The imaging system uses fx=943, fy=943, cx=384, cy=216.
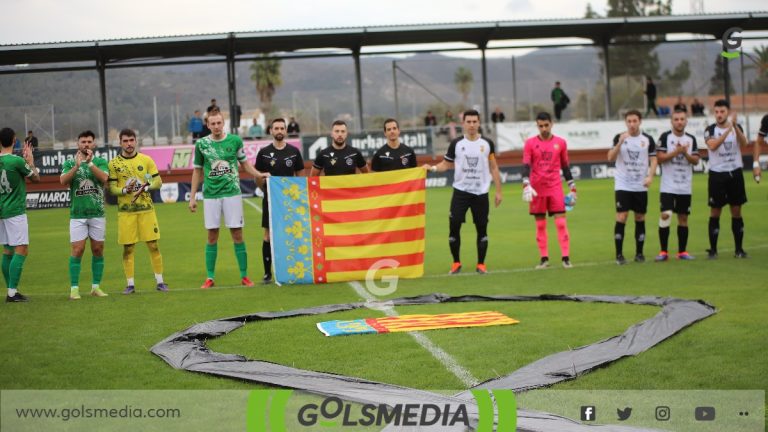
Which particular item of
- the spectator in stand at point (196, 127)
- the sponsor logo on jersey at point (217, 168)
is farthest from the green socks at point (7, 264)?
the spectator in stand at point (196, 127)

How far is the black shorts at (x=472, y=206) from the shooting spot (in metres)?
13.0

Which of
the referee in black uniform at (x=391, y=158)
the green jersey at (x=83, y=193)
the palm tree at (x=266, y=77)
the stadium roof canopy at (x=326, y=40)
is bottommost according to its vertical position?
the green jersey at (x=83, y=193)

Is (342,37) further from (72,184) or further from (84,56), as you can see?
(72,184)

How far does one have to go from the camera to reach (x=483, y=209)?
513 inches

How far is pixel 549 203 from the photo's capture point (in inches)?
520

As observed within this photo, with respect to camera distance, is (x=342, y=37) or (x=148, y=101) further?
(x=148, y=101)

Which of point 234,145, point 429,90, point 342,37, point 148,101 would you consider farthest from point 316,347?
point 429,90

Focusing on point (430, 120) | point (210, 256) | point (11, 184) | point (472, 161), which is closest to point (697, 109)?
point (430, 120)

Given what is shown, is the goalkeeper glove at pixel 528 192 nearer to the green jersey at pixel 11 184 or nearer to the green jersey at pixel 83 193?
the green jersey at pixel 83 193

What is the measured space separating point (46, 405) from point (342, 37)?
30.3 metres

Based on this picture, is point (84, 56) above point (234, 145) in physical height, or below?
above

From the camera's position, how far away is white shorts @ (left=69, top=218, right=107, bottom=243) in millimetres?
11578

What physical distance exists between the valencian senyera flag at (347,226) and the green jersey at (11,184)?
308 cm

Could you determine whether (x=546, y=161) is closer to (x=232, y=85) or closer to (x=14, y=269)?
(x=14, y=269)
